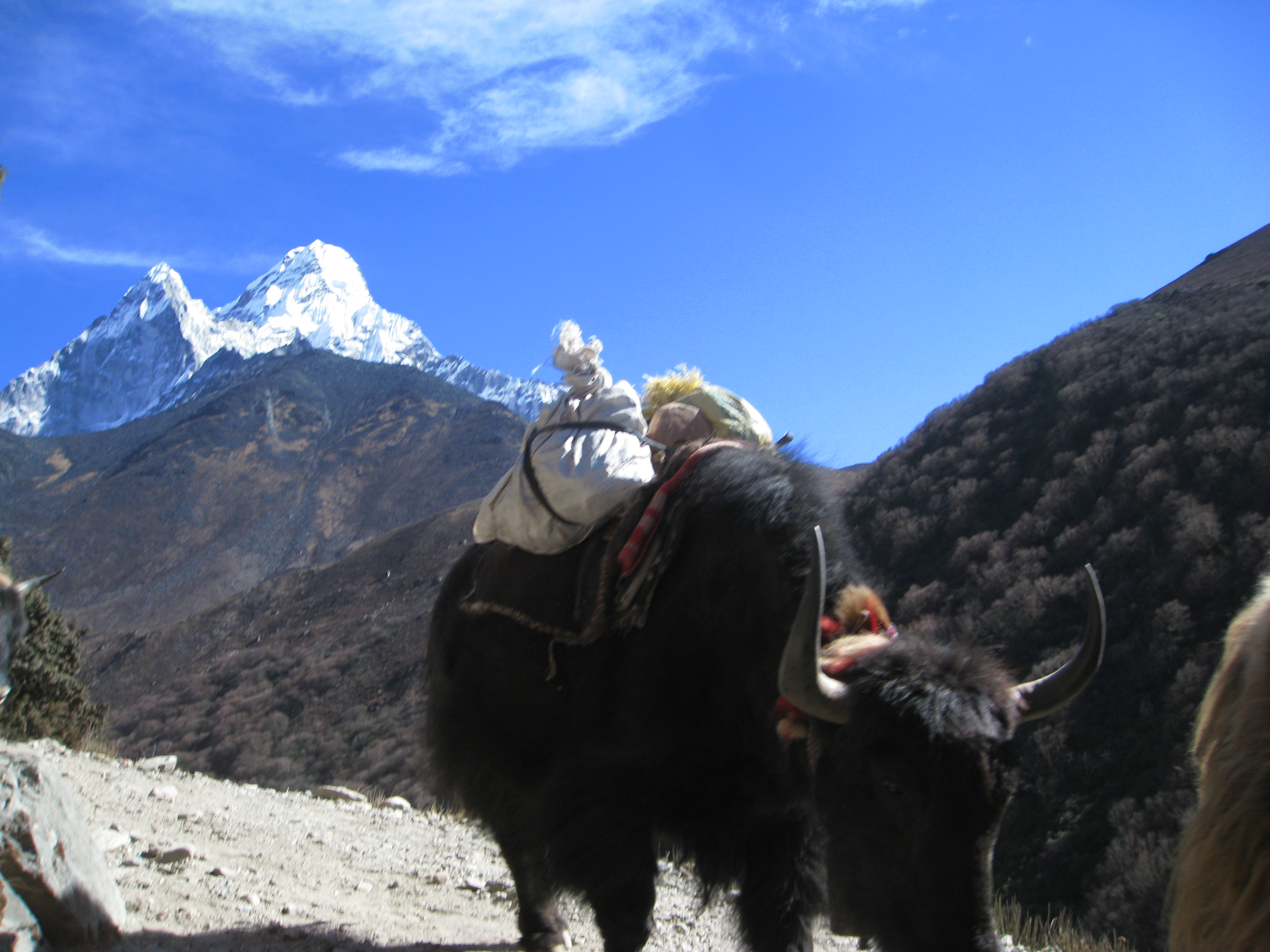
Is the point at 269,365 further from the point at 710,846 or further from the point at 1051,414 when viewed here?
the point at 710,846

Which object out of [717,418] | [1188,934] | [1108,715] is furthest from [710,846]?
[1108,715]

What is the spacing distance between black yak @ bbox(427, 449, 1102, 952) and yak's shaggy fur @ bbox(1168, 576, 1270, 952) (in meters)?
0.39

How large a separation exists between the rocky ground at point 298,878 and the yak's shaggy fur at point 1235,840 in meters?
1.75

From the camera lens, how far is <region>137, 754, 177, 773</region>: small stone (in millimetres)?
6590

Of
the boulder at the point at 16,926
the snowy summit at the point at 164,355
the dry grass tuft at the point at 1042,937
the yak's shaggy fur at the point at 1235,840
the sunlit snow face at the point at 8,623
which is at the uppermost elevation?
the snowy summit at the point at 164,355

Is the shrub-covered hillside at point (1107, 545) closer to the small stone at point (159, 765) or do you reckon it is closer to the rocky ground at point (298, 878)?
the rocky ground at point (298, 878)

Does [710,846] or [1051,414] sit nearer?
[710,846]

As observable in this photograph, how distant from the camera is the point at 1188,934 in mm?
1957

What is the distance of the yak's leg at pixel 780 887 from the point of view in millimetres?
3094

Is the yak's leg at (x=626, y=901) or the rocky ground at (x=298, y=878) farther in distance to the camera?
the rocky ground at (x=298, y=878)

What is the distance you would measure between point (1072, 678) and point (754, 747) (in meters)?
1.03

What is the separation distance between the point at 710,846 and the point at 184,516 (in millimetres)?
53750

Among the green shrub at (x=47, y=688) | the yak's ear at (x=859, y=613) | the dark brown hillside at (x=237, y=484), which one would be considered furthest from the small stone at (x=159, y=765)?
the dark brown hillside at (x=237, y=484)

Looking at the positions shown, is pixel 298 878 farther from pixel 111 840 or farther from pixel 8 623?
pixel 8 623
